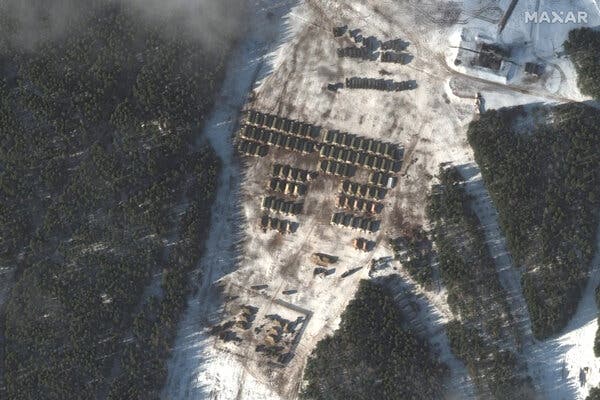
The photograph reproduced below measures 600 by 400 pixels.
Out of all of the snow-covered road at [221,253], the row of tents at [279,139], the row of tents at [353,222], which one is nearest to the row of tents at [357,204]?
the row of tents at [353,222]

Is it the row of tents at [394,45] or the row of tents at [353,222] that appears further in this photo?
the row of tents at [394,45]

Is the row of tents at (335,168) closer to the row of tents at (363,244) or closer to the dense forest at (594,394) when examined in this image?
the row of tents at (363,244)

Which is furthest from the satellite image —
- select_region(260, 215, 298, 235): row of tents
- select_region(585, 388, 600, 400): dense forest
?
select_region(585, 388, 600, 400): dense forest

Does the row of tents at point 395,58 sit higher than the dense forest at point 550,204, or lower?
higher

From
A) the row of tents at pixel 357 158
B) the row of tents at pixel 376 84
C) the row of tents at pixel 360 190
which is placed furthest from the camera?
the row of tents at pixel 376 84

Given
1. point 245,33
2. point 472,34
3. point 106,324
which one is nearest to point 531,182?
point 472,34

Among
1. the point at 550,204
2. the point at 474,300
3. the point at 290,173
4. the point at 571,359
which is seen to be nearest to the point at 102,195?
the point at 290,173
